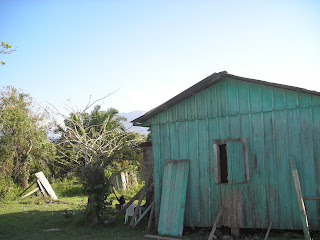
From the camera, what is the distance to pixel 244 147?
8805 millimetres

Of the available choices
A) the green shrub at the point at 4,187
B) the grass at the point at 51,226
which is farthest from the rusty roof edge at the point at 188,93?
the green shrub at the point at 4,187

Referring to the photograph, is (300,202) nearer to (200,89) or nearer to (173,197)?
(173,197)

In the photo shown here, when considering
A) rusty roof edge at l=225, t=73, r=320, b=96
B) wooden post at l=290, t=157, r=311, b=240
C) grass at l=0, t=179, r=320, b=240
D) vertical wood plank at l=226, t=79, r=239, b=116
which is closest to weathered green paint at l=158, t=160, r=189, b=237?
grass at l=0, t=179, r=320, b=240

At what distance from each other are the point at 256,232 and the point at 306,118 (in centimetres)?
340

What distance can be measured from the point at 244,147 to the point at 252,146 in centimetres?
22

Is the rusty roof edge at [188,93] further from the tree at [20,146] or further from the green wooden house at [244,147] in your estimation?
the tree at [20,146]

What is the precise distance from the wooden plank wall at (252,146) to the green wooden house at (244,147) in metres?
0.02

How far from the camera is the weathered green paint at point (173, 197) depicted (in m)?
9.39

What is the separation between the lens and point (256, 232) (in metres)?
8.83

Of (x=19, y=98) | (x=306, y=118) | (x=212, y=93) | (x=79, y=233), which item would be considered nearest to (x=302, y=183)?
(x=306, y=118)

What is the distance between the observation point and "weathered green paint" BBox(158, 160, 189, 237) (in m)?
9.39

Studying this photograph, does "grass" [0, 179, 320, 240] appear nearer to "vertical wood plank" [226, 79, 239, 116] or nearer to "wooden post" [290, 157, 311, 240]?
"wooden post" [290, 157, 311, 240]

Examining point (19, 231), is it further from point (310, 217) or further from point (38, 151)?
point (38, 151)

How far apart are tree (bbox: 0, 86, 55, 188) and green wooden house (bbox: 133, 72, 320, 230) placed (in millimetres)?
13033
